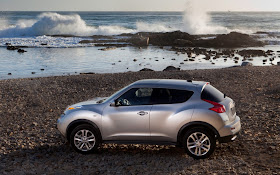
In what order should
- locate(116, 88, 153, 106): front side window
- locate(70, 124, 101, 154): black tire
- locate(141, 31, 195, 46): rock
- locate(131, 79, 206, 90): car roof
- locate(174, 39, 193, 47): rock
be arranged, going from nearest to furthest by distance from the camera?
locate(131, 79, 206, 90): car roof
locate(116, 88, 153, 106): front side window
locate(70, 124, 101, 154): black tire
locate(174, 39, 193, 47): rock
locate(141, 31, 195, 46): rock

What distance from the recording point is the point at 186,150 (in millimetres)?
7551

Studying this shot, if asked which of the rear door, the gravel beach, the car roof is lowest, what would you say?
the gravel beach

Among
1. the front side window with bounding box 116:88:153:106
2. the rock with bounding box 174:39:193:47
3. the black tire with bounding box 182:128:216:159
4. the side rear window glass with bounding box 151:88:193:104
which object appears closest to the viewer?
the black tire with bounding box 182:128:216:159

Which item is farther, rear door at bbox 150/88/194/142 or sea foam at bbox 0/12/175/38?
sea foam at bbox 0/12/175/38

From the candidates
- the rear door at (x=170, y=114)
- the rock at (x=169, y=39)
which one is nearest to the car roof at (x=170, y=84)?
the rear door at (x=170, y=114)

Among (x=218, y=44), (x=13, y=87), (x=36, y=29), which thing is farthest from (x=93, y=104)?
(x=36, y=29)

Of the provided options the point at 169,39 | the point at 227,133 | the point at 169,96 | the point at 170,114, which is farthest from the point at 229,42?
the point at 170,114

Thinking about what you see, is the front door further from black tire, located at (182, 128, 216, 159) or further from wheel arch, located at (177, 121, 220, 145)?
black tire, located at (182, 128, 216, 159)

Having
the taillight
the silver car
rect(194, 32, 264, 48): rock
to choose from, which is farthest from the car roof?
rect(194, 32, 264, 48): rock

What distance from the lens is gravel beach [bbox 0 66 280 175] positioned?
7336mm

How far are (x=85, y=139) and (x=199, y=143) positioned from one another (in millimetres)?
2440

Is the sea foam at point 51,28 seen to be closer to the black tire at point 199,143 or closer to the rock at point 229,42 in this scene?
the rock at point 229,42

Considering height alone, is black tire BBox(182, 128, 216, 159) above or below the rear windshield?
below

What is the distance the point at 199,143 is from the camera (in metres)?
7.49
